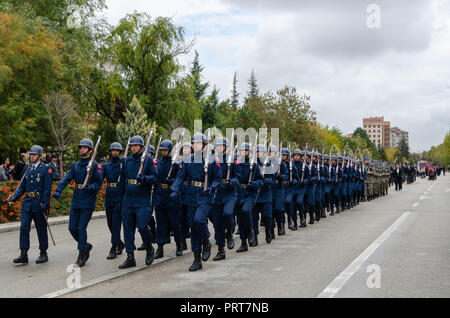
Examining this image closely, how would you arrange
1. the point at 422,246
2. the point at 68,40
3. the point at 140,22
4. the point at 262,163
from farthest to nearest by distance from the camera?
the point at 140,22 → the point at 68,40 → the point at 262,163 → the point at 422,246

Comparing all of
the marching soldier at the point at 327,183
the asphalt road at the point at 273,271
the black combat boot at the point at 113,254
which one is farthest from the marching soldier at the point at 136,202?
the marching soldier at the point at 327,183

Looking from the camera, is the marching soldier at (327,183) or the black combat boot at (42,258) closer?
the black combat boot at (42,258)

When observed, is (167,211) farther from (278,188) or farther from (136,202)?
(278,188)

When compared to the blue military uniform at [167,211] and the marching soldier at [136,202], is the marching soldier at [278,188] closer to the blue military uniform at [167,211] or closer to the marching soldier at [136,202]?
the blue military uniform at [167,211]

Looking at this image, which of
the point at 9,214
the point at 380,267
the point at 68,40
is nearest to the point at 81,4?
the point at 68,40

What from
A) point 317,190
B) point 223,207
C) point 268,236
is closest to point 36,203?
point 223,207

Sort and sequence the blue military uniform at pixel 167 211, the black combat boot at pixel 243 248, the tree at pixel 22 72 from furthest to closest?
the tree at pixel 22 72 < the black combat boot at pixel 243 248 < the blue military uniform at pixel 167 211

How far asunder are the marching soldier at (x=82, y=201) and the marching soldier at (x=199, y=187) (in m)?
1.48

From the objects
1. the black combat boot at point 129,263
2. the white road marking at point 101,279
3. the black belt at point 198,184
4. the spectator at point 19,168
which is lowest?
the white road marking at point 101,279

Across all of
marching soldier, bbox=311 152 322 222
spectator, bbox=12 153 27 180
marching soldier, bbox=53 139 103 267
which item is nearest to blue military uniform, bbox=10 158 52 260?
marching soldier, bbox=53 139 103 267

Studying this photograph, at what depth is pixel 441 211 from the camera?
18672mm

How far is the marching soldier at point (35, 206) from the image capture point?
8.75 m
